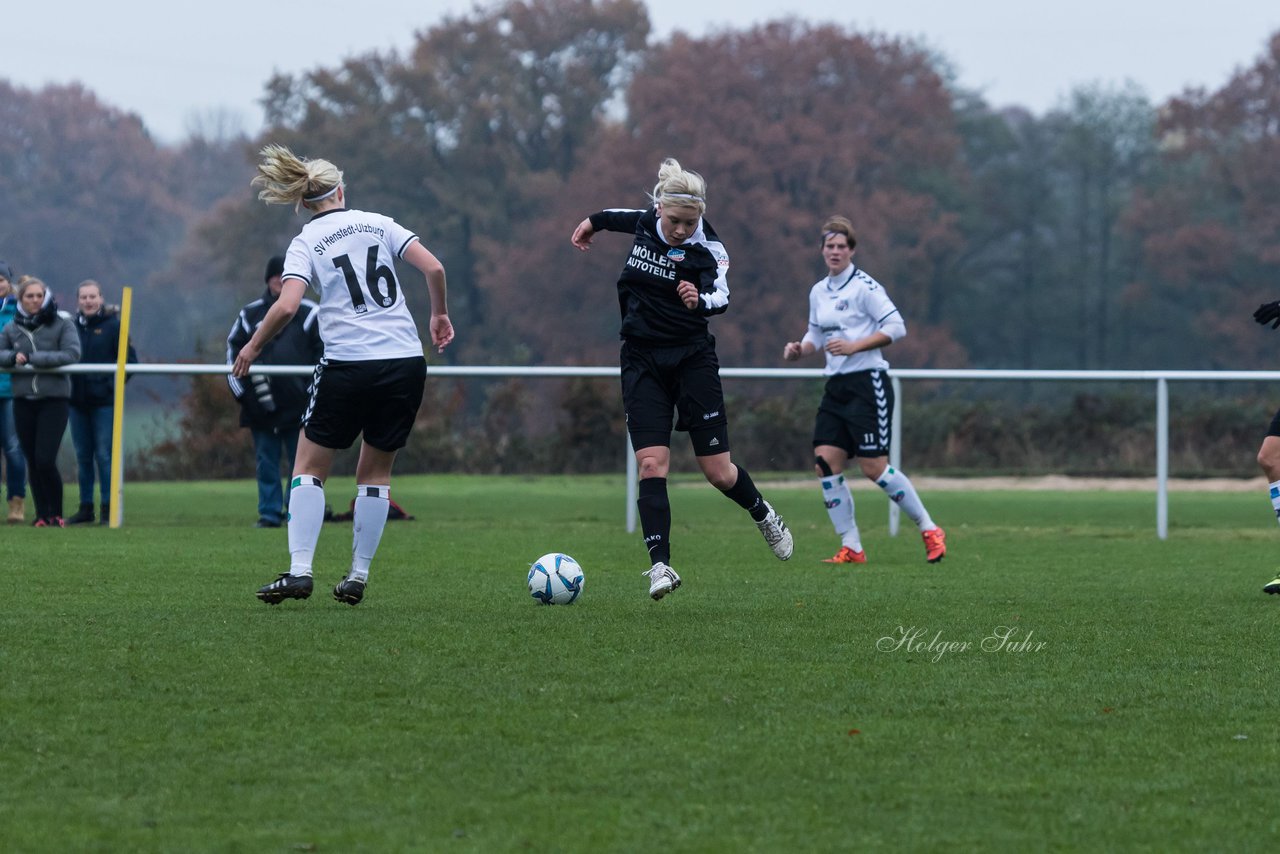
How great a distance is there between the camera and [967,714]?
4957 mm

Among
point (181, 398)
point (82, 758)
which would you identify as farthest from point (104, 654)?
point (181, 398)

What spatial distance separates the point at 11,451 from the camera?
44.8ft

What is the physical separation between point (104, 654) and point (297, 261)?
1880 mm

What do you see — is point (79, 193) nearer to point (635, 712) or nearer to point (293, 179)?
point (293, 179)

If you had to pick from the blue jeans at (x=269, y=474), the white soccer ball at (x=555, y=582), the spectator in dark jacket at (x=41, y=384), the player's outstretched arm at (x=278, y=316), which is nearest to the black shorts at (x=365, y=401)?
the player's outstretched arm at (x=278, y=316)

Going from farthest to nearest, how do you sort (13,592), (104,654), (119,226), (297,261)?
1. (119,226)
2. (13,592)
3. (297,261)
4. (104,654)

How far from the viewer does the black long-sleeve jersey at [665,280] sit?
7.40 m

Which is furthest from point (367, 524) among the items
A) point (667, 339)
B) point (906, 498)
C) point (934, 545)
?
point (906, 498)

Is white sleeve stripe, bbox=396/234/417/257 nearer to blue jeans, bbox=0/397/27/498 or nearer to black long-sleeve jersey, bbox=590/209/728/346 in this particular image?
black long-sleeve jersey, bbox=590/209/728/346

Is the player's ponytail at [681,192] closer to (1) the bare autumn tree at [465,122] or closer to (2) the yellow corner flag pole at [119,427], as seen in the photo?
(2) the yellow corner flag pole at [119,427]

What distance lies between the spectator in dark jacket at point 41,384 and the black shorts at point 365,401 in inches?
252

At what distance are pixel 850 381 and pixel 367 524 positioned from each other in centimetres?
405

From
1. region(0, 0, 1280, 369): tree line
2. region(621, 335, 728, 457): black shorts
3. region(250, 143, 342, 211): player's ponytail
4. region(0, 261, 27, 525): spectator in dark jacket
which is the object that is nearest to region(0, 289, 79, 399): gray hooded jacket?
region(0, 261, 27, 525): spectator in dark jacket

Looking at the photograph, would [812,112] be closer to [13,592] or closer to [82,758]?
[13,592]
